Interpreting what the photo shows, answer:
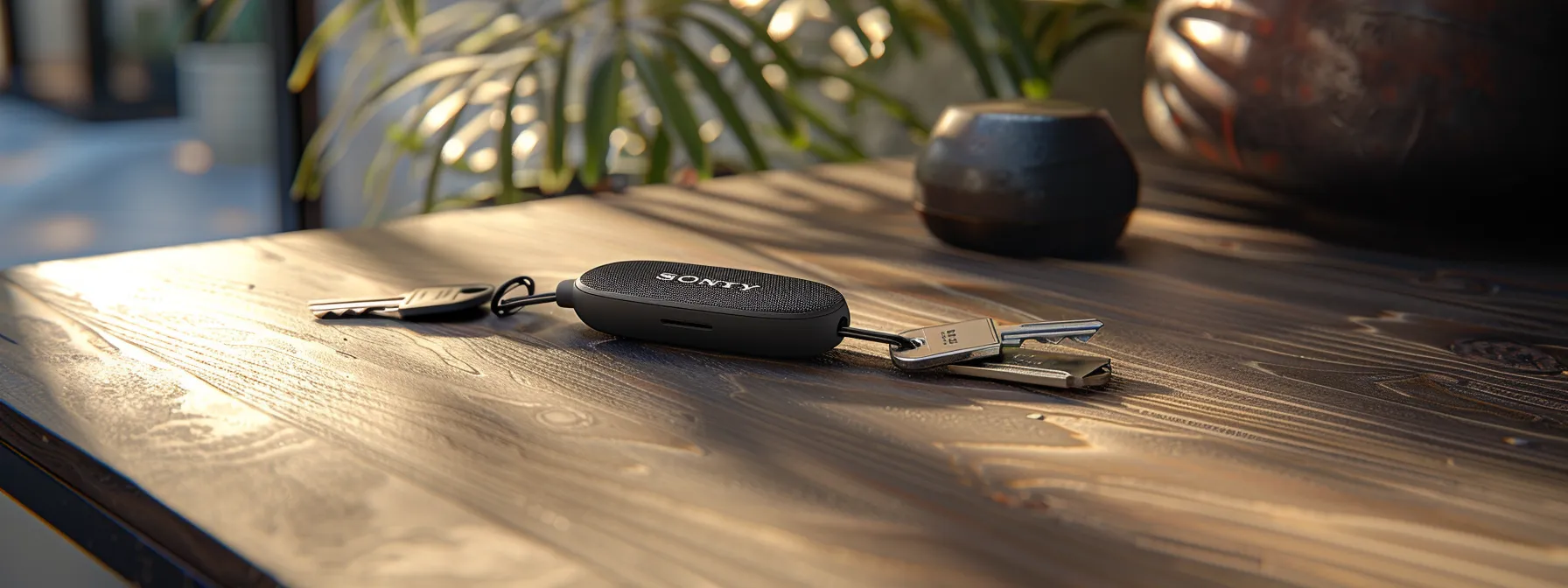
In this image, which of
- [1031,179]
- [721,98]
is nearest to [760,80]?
[721,98]

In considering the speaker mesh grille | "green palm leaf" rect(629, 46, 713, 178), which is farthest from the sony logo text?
"green palm leaf" rect(629, 46, 713, 178)

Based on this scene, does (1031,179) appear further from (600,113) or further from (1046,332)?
(600,113)

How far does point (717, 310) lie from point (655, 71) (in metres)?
0.80

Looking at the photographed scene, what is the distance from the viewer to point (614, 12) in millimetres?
1501

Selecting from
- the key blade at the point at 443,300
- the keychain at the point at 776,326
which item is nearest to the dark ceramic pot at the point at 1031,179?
the keychain at the point at 776,326

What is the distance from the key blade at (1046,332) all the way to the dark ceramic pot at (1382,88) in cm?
40

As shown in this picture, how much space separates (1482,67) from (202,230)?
2492 mm

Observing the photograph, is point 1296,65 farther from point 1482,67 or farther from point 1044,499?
point 1044,499

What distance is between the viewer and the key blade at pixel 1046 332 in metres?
0.56

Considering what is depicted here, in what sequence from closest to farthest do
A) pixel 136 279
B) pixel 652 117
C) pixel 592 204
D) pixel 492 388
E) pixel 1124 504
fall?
pixel 1124 504 → pixel 492 388 → pixel 136 279 → pixel 592 204 → pixel 652 117

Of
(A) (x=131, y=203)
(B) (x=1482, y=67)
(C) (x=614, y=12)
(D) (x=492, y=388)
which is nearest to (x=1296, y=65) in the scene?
(B) (x=1482, y=67)

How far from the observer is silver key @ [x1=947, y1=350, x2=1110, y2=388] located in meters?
0.53

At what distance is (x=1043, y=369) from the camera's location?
20.9 inches

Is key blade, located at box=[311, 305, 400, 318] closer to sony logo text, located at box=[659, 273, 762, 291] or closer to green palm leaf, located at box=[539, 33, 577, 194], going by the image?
sony logo text, located at box=[659, 273, 762, 291]
